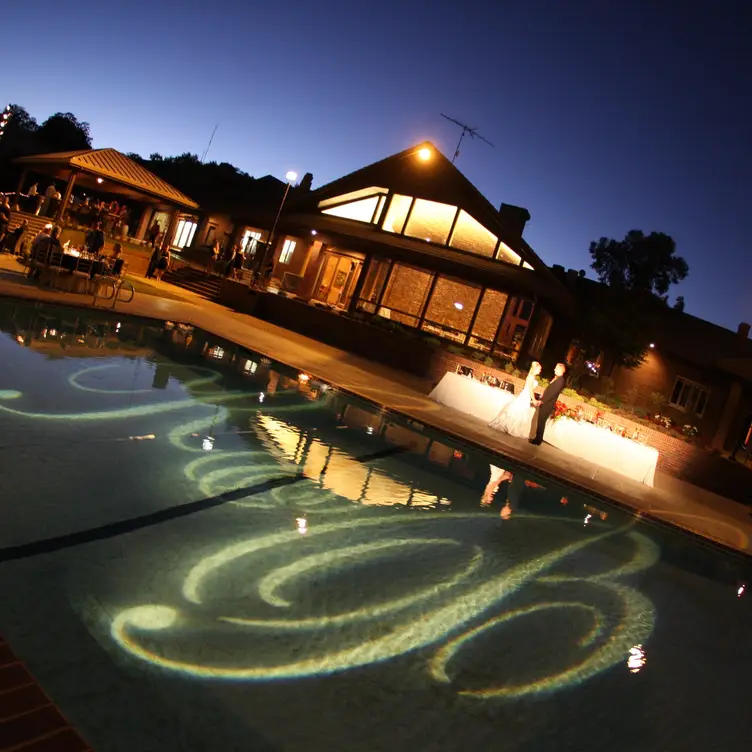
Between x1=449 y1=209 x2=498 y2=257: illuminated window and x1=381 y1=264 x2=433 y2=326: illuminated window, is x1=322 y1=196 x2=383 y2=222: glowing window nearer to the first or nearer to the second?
x1=381 y1=264 x2=433 y2=326: illuminated window

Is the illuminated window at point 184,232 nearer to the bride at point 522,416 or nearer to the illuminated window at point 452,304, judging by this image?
the illuminated window at point 452,304

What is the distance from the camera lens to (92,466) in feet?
17.0

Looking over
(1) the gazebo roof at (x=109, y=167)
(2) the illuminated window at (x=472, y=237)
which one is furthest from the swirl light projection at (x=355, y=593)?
(2) the illuminated window at (x=472, y=237)

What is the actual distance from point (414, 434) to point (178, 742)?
7965mm

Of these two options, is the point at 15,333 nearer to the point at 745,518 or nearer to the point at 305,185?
the point at 745,518

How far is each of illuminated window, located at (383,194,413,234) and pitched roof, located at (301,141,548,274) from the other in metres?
0.36

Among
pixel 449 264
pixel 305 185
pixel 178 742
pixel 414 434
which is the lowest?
pixel 178 742

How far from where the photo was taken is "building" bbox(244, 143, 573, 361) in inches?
856

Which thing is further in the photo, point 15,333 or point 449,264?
point 449,264

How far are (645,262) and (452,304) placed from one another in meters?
33.6

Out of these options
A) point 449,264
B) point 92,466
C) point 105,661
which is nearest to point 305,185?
point 449,264

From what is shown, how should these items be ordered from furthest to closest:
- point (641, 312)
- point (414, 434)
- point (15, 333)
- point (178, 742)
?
point (641, 312)
point (414, 434)
point (15, 333)
point (178, 742)

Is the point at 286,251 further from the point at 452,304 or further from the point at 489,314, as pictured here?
the point at 489,314

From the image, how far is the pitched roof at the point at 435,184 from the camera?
72.8ft
